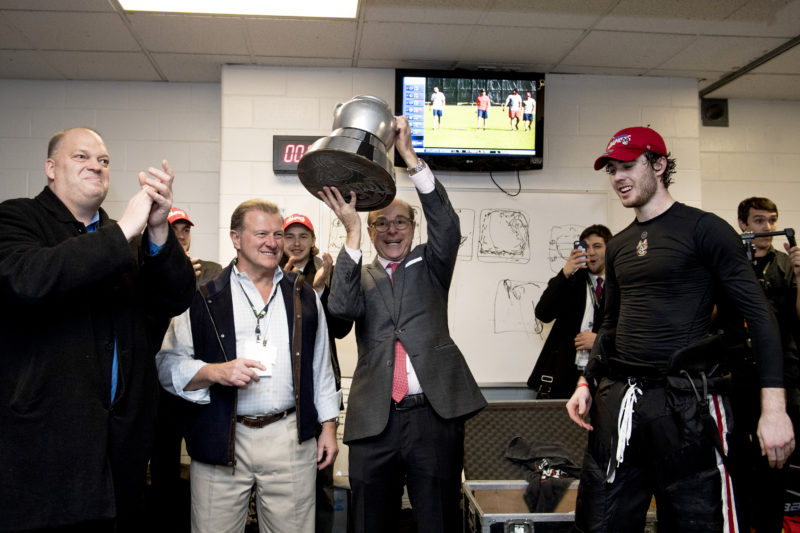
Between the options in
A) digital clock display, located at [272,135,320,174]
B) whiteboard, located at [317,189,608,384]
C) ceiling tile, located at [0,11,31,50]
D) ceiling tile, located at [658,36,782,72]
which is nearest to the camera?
ceiling tile, located at [0,11,31,50]

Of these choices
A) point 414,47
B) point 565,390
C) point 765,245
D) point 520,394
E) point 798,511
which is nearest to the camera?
point 798,511

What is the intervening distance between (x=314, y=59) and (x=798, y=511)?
11.8 feet

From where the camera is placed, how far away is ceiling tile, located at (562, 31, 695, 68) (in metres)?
3.66

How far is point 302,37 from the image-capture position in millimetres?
3621

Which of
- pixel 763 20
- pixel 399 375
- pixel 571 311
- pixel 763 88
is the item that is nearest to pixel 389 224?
pixel 399 375

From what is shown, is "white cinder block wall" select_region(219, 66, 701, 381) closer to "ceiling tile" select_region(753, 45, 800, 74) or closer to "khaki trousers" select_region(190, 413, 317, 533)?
"ceiling tile" select_region(753, 45, 800, 74)

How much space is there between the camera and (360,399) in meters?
2.20

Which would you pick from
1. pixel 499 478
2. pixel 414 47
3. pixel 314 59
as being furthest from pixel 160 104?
pixel 499 478

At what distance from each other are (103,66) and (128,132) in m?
0.46

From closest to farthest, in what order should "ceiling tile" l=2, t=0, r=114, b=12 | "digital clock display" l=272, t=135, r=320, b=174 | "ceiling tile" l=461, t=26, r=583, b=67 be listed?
"ceiling tile" l=2, t=0, r=114, b=12
"ceiling tile" l=461, t=26, r=583, b=67
"digital clock display" l=272, t=135, r=320, b=174

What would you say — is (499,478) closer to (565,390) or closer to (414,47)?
(565,390)

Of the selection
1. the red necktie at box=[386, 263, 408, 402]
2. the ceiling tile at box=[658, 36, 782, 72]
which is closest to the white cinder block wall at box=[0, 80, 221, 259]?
the red necktie at box=[386, 263, 408, 402]

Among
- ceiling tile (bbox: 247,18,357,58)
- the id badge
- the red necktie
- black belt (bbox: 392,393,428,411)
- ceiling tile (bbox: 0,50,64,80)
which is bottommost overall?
black belt (bbox: 392,393,428,411)

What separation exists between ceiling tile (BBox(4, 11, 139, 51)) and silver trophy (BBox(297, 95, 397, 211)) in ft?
7.21
